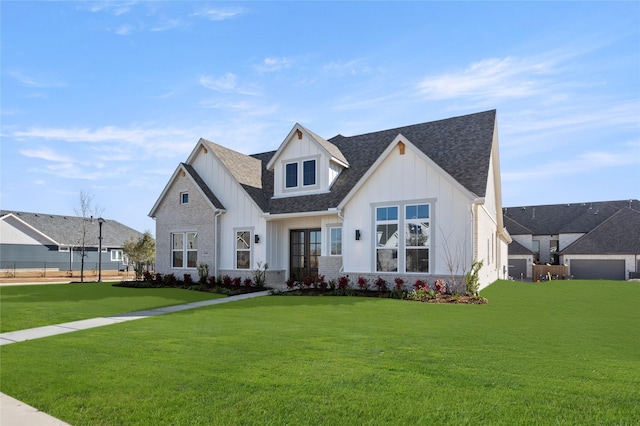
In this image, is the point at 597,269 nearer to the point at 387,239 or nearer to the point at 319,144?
the point at 387,239

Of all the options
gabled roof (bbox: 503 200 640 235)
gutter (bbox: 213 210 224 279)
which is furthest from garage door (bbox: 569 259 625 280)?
gutter (bbox: 213 210 224 279)

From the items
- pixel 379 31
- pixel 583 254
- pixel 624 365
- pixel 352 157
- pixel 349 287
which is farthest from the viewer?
pixel 583 254

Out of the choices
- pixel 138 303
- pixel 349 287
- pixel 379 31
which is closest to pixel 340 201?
pixel 349 287

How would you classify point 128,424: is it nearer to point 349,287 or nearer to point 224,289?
point 349,287

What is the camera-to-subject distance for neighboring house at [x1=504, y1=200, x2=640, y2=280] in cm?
3853

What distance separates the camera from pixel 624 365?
555cm

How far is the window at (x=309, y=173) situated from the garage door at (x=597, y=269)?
33.5 m

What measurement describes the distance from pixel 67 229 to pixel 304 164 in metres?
37.5

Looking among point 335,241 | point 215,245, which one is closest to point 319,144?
point 335,241

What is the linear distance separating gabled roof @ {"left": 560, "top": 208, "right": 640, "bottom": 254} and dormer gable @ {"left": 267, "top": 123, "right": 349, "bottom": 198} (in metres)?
32.5

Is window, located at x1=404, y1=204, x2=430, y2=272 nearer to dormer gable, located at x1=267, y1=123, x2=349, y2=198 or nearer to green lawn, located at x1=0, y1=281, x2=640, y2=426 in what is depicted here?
dormer gable, located at x1=267, y1=123, x2=349, y2=198

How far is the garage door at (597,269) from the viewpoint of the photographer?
38.2 meters

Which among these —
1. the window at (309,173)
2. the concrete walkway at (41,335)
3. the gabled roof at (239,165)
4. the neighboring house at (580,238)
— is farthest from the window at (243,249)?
the neighboring house at (580,238)

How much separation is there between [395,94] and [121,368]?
442 inches
